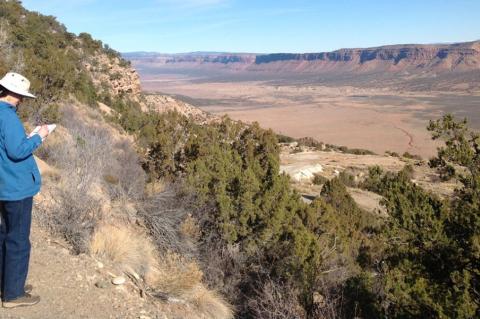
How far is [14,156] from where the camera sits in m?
3.81

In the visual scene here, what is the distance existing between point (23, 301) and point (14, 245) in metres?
0.57

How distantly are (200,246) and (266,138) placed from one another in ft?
16.8

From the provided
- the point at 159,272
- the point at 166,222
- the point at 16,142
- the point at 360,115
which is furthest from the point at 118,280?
the point at 360,115

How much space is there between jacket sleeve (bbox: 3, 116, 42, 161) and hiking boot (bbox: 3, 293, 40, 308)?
4.44 ft

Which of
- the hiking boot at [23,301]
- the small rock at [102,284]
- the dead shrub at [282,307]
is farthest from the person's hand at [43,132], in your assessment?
the dead shrub at [282,307]

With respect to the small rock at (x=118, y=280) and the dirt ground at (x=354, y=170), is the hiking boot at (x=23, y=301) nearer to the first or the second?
the small rock at (x=118, y=280)

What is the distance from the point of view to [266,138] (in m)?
13.1

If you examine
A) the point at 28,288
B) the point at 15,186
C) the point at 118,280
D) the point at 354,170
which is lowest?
the point at 354,170

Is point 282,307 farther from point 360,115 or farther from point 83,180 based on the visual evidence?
point 360,115

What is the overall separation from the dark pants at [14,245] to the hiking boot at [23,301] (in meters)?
0.04

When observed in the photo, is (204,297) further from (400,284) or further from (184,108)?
(184,108)

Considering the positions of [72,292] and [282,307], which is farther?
[282,307]

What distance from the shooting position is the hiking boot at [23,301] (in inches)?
166

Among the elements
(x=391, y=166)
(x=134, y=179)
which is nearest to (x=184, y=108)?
(x=391, y=166)
